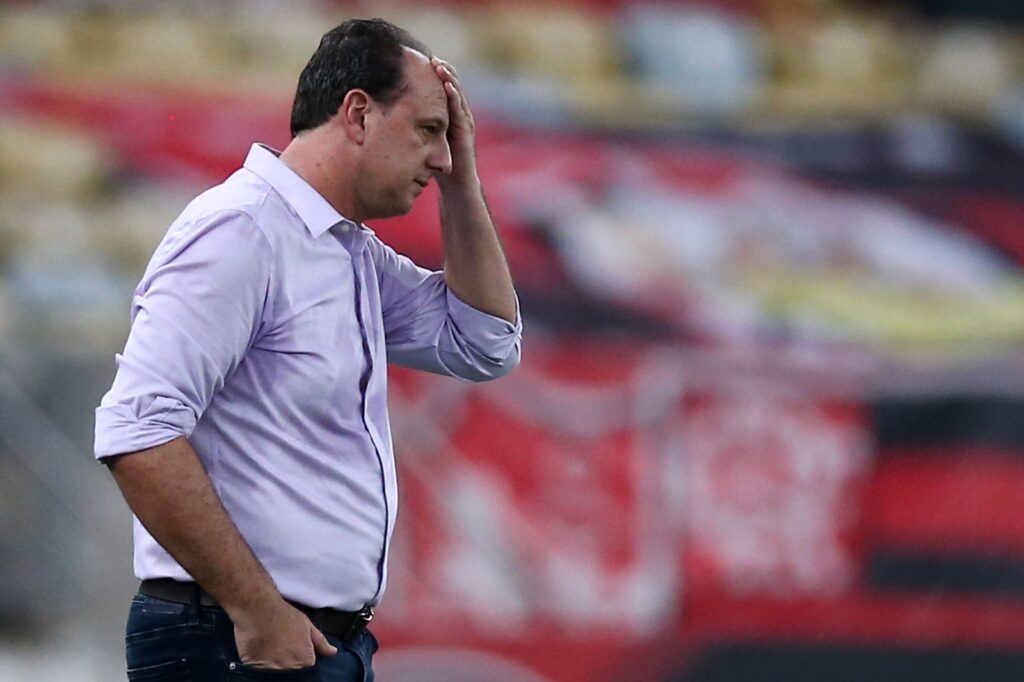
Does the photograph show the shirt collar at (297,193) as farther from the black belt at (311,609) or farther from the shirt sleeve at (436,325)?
the black belt at (311,609)

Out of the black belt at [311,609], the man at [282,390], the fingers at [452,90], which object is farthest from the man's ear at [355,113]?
the black belt at [311,609]

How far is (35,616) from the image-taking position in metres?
4.53

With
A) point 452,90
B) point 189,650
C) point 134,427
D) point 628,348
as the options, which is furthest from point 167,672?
point 628,348

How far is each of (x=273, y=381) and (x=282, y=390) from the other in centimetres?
2

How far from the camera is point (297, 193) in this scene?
209 centimetres

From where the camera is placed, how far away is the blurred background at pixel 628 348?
15.3 feet

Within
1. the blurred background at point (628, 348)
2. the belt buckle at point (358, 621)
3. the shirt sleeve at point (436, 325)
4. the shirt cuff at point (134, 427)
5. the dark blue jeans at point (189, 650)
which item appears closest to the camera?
the shirt cuff at point (134, 427)

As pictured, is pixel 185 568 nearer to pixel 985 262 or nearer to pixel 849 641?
pixel 849 641

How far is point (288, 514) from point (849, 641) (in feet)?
10.9

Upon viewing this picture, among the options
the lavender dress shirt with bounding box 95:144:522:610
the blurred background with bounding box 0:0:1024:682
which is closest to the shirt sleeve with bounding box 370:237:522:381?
the lavender dress shirt with bounding box 95:144:522:610

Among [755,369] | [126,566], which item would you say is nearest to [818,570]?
[755,369]

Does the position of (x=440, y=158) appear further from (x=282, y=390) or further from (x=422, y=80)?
(x=282, y=390)

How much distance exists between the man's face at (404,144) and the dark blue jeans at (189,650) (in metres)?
0.58

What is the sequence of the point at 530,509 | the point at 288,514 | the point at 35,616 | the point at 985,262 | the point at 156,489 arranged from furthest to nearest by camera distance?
the point at 985,262
the point at 530,509
the point at 35,616
the point at 288,514
the point at 156,489
